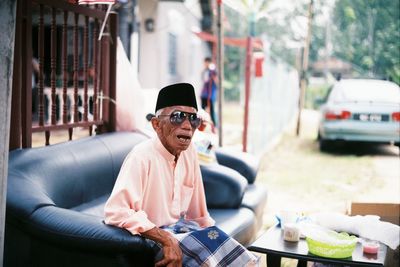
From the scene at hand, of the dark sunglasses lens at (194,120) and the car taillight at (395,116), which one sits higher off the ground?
the dark sunglasses lens at (194,120)

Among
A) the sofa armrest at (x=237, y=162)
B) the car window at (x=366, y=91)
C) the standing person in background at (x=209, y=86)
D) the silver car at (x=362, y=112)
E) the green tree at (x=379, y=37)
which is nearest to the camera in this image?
the sofa armrest at (x=237, y=162)

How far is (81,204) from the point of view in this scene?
13.2ft

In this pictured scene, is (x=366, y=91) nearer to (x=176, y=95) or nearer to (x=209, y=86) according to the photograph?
(x=209, y=86)

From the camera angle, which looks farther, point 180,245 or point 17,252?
point 17,252

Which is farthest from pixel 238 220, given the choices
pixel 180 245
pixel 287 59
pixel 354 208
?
pixel 287 59

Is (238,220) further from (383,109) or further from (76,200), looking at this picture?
(383,109)

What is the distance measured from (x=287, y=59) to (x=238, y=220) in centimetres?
3739

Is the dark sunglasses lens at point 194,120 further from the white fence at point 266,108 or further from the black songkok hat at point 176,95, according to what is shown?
the white fence at point 266,108

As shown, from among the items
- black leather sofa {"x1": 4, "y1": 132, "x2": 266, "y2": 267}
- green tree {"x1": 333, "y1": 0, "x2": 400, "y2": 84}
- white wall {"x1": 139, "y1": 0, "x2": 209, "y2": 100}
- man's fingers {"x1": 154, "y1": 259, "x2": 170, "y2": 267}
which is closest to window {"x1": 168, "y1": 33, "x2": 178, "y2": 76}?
white wall {"x1": 139, "y1": 0, "x2": 209, "y2": 100}

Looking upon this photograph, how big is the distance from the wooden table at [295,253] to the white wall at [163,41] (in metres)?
10.2

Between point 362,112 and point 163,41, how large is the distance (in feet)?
21.8

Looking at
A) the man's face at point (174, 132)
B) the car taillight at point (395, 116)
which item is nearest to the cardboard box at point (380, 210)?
the man's face at point (174, 132)

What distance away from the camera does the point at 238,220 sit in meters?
4.37

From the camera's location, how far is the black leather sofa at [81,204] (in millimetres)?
2812
